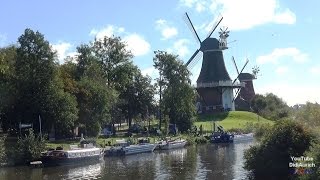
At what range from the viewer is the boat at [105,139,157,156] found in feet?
240

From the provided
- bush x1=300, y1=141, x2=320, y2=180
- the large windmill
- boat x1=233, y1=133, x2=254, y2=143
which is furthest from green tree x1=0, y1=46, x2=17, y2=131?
the large windmill

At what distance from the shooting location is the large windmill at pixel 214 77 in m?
141

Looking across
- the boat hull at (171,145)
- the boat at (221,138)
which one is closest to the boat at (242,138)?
the boat at (221,138)

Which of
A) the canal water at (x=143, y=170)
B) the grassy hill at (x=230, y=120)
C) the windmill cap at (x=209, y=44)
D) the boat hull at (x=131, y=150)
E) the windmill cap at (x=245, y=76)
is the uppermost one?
the windmill cap at (x=209, y=44)

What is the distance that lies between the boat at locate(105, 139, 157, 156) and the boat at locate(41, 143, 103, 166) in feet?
19.7

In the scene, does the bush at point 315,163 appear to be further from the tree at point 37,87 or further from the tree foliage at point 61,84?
the tree at point 37,87

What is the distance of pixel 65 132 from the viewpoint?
83625 millimetres

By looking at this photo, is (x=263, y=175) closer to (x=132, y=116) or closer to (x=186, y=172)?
(x=186, y=172)

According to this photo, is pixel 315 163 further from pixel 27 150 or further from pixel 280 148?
pixel 27 150

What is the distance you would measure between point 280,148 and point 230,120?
94.2 meters

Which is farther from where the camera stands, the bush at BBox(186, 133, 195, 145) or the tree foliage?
the bush at BBox(186, 133, 195, 145)

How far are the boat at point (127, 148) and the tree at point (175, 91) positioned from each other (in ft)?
92.3

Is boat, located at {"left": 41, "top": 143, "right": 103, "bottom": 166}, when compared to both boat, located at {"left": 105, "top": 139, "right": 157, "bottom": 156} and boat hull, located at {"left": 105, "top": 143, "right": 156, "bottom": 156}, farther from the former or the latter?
boat, located at {"left": 105, "top": 139, "right": 157, "bottom": 156}

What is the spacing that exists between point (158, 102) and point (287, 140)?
77307 mm
